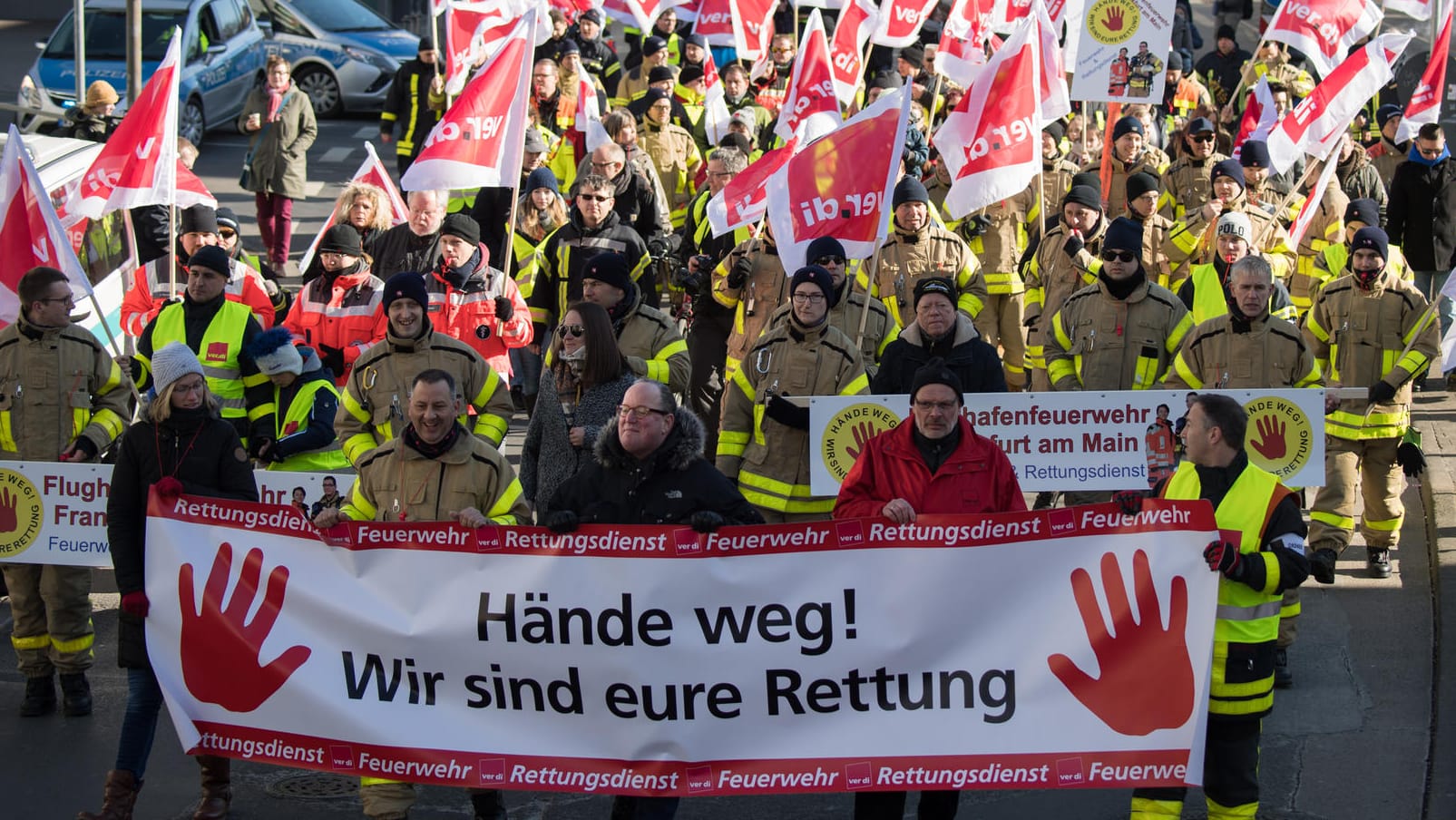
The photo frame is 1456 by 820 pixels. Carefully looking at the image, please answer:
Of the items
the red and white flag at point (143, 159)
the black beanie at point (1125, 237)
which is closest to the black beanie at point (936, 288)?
the black beanie at point (1125, 237)

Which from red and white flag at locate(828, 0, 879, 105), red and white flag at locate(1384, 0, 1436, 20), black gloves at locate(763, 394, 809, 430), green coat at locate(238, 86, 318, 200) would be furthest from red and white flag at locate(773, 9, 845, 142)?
red and white flag at locate(1384, 0, 1436, 20)

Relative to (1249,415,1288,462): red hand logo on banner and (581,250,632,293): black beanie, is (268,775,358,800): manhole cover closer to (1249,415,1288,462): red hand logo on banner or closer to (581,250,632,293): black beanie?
(581,250,632,293): black beanie

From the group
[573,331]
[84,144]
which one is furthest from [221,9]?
[573,331]

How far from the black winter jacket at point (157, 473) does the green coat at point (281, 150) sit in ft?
32.6

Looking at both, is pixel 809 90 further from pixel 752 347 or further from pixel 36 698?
pixel 36 698

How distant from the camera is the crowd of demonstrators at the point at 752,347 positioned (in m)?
6.69

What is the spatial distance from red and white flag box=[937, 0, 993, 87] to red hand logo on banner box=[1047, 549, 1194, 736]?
28.6 ft

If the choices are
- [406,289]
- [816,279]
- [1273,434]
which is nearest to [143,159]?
[406,289]

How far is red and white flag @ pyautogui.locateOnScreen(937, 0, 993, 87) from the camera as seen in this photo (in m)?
14.5

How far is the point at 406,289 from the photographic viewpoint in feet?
26.9

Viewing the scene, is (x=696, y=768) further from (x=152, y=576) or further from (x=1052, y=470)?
(x=1052, y=470)

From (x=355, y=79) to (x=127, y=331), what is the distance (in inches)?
574

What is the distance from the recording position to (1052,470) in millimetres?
9031

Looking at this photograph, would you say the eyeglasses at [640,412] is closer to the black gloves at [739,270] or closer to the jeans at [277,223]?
the black gloves at [739,270]
